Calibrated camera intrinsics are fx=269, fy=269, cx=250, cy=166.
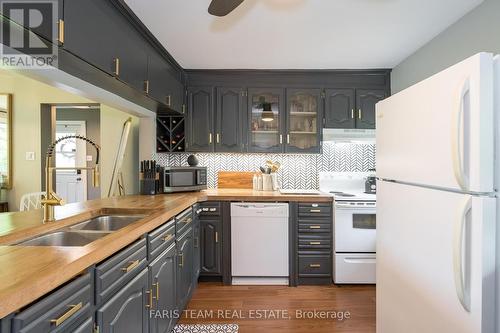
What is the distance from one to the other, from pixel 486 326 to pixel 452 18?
7.24 ft

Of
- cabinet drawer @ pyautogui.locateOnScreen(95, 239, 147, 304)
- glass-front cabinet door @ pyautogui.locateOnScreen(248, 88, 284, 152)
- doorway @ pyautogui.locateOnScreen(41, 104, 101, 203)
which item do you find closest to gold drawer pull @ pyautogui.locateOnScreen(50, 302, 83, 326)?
cabinet drawer @ pyautogui.locateOnScreen(95, 239, 147, 304)

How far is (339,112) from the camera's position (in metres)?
3.31

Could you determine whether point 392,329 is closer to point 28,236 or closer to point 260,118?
point 28,236

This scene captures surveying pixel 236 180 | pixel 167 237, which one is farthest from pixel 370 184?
pixel 167 237

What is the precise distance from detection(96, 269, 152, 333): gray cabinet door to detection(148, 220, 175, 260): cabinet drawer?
0.13 metres

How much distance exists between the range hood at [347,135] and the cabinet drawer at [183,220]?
5.98 ft

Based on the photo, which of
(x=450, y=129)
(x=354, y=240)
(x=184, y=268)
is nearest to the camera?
(x=450, y=129)

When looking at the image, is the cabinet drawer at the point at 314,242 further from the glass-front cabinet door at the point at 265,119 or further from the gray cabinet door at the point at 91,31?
the gray cabinet door at the point at 91,31

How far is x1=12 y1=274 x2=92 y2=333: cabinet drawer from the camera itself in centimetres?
71

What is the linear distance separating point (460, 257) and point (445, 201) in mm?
226

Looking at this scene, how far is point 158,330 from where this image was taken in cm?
164

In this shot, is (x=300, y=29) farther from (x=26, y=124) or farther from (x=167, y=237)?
(x=26, y=124)

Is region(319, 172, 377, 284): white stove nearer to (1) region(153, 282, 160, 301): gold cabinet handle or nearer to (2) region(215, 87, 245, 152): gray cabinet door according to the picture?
(2) region(215, 87, 245, 152): gray cabinet door

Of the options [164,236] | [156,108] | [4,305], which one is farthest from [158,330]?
[156,108]
